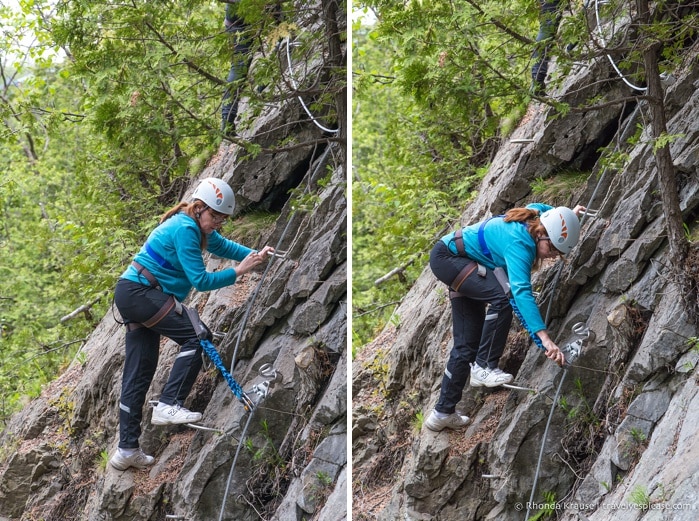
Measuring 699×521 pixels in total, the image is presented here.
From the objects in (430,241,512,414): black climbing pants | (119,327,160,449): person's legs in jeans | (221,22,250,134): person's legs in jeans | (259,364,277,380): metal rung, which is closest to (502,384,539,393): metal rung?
(430,241,512,414): black climbing pants

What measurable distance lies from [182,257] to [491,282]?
1.76 metres

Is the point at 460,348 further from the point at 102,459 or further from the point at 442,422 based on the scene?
the point at 102,459

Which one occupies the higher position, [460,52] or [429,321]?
[460,52]

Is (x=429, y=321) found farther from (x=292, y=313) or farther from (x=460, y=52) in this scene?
(x=460, y=52)

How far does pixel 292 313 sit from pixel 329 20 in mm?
1568

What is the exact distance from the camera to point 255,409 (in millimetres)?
3455

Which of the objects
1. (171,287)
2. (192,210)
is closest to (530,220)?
(192,210)

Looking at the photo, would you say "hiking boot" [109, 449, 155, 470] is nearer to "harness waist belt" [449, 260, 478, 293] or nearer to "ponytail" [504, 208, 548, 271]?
"harness waist belt" [449, 260, 478, 293]

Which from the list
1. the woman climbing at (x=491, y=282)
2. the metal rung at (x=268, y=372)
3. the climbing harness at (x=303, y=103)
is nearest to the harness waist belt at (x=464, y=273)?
the woman climbing at (x=491, y=282)

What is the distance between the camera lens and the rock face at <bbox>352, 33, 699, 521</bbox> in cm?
361

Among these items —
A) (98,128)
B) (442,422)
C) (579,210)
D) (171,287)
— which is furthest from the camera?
(579,210)

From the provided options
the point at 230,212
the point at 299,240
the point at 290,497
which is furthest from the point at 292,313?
the point at 290,497

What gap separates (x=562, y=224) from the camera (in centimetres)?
409

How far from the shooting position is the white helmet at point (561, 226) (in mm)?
4086
